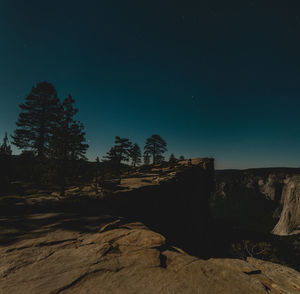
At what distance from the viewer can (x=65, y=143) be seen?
38.6ft

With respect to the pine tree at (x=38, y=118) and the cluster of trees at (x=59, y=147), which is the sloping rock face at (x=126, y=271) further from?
the pine tree at (x=38, y=118)

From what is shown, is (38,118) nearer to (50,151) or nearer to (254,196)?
(50,151)

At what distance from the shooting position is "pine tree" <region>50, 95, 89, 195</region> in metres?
11.4

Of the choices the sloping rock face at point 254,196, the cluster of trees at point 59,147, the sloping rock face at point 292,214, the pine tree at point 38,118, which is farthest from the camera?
the sloping rock face at point 254,196

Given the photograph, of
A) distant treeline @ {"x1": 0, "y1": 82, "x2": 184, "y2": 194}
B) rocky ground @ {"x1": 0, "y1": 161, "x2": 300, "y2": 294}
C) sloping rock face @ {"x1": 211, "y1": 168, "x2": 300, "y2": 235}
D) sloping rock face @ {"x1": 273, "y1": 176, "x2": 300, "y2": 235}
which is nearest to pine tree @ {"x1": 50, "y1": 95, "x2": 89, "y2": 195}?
distant treeline @ {"x1": 0, "y1": 82, "x2": 184, "y2": 194}

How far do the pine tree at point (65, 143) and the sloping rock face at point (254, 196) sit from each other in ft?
215

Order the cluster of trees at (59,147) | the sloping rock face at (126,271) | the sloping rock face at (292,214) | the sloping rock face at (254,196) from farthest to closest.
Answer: the sloping rock face at (254,196) → the sloping rock face at (292,214) → the cluster of trees at (59,147) → the sloping rock face at (126,271)

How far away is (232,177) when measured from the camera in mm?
84750

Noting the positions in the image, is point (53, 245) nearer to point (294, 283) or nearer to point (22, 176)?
point (294, 283)

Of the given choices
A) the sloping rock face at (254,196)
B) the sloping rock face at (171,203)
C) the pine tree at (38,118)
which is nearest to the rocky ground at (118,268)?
the sloping rock face at (171,203)

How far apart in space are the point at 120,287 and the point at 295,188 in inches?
2581

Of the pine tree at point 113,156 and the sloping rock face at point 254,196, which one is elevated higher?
the pine tree at point 113,156

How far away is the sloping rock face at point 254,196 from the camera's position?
188 ft

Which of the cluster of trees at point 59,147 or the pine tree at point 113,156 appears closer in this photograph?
the cluster of trees at point 59,147
